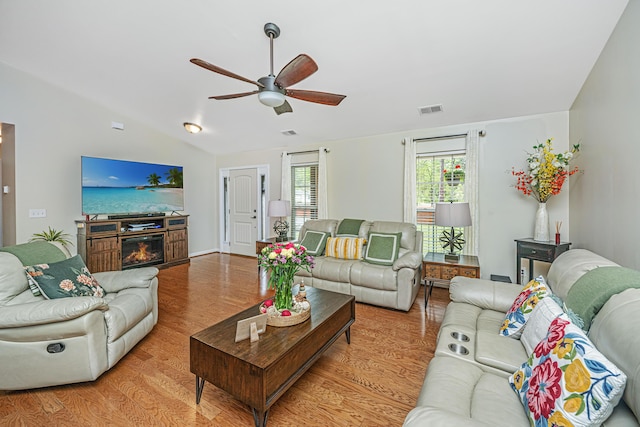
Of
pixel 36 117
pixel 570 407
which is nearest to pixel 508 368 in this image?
pixel 570 407

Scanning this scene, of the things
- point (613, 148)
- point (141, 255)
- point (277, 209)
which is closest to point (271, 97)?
point (613, 148)

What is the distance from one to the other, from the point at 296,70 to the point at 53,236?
14.6 ft

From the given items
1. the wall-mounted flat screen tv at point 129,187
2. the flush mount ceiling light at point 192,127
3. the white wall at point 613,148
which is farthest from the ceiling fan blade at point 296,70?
the wall-mounted flat screen tv at point 129,187

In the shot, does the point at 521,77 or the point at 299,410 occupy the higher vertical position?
the point at 521,77

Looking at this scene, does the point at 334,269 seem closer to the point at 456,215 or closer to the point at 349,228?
the point at 349,228

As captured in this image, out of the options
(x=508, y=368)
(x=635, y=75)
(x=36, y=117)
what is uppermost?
(x=36, y=117)

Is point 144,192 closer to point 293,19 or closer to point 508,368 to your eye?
point 293,19

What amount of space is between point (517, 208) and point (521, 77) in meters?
1.68

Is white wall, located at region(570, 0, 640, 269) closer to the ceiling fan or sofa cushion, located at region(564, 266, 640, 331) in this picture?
sofa cushion, located at region(564, 266, 640, 331)

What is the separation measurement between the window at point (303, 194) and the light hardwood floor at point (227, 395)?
2.81 metres

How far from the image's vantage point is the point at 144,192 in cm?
508

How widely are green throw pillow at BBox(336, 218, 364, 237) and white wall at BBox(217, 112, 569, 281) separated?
67 cm

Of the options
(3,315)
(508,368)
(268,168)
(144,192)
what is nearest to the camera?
(508,368)

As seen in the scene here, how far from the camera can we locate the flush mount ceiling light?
4953 mm
